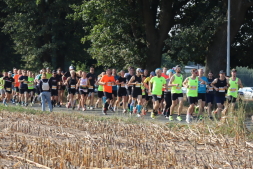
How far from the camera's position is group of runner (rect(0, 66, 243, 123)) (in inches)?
725

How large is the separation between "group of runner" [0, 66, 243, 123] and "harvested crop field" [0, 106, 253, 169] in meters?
3.73

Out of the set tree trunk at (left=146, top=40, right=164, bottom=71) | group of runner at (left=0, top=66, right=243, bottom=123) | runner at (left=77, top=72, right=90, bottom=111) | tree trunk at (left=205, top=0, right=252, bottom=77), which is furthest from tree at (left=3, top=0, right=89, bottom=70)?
tree trunk at (left=205, top=0, right=252, bottom=77)

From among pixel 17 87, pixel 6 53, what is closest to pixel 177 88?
pixel 17 87

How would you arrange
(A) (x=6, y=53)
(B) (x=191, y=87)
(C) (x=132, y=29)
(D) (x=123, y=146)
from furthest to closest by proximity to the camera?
1. (A) (x=6, y=53)
2. (C) (x=132, y=29)
3. (B) (x=191, y=87)
4. (D) (x=123, y=146)

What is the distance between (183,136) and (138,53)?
14565mm

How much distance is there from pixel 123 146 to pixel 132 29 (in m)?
16.8

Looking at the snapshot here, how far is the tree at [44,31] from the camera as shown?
34.9 meters

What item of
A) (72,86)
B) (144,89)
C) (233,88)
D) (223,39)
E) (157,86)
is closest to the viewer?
(233,88)

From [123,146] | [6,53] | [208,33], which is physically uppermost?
[6,53]

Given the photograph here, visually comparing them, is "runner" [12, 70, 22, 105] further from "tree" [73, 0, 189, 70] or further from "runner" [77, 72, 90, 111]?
"runner" [77, 72, 90, 111]

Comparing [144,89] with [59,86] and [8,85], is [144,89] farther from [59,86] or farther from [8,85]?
[8,85]

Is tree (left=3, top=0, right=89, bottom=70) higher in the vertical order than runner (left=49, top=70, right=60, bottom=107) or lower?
higher

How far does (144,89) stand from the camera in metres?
21.6

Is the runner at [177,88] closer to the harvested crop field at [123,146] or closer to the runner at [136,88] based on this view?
the runner at [136,88]
